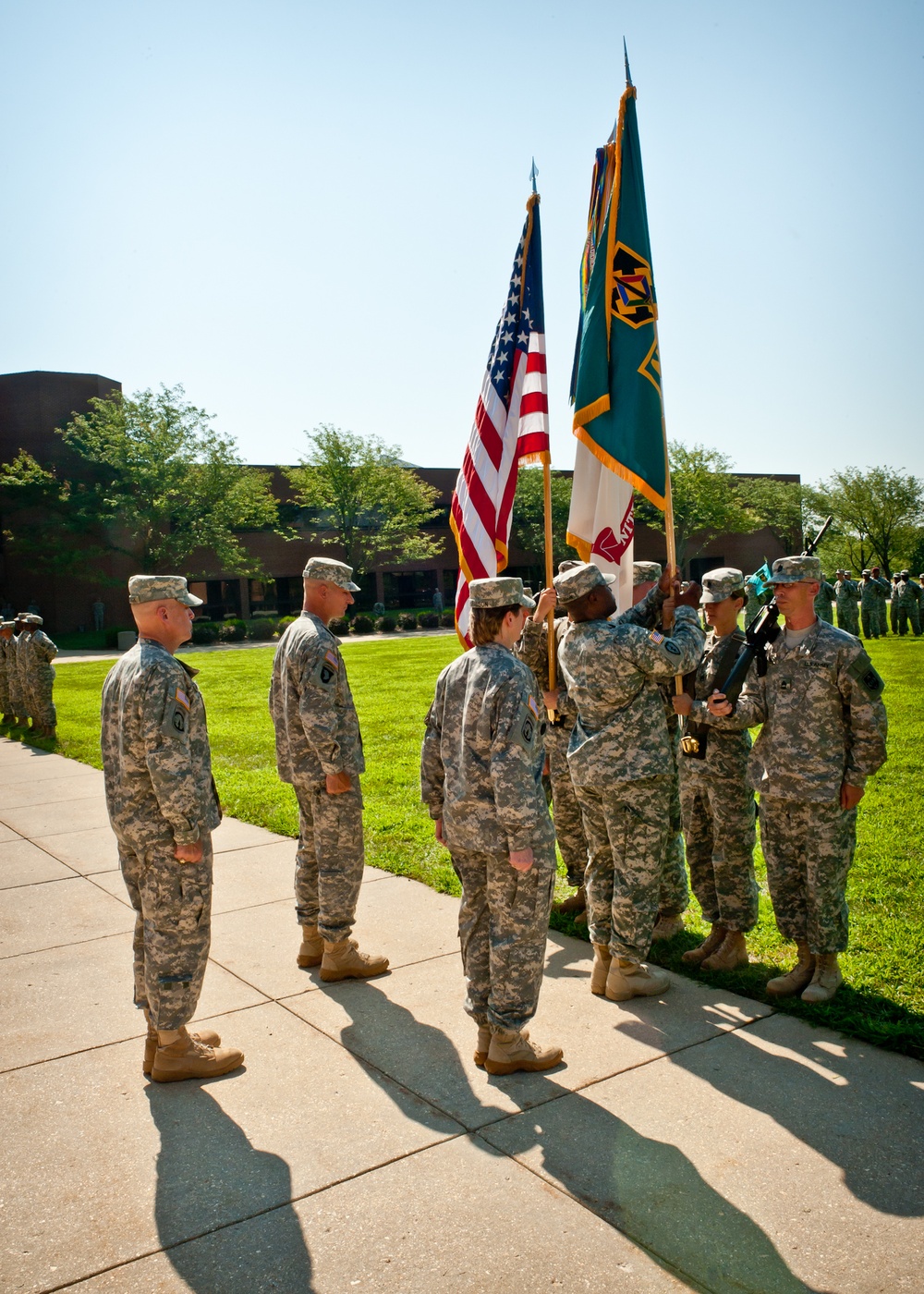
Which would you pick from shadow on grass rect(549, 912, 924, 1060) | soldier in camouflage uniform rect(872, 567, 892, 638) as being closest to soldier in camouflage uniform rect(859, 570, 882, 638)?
soldier in camouflage uniform rect(872, 567, 892, 638)

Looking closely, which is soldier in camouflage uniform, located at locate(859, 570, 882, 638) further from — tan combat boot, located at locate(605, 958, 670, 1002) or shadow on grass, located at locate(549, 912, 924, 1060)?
tan combat boot, located at locate(605, 958, 670, 1002)

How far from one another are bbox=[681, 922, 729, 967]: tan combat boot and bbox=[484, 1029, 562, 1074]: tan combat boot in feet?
4.57

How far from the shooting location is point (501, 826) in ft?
14.0

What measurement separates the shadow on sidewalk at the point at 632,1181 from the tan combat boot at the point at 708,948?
4.86 feet

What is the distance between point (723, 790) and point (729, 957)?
2.96 ft

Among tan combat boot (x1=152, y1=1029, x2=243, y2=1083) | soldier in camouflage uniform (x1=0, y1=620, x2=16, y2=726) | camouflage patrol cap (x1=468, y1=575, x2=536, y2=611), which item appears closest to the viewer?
camouflage patrol cap (x1=468, y1=575, x2=536, y2=611)

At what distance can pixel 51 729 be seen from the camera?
16141 mm

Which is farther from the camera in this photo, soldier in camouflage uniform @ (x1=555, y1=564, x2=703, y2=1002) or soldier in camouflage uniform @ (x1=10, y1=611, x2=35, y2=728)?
soldier in camouflage uniform @ (x1=10, y1=611, x2=35, y2=728)

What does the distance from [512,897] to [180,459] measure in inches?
1725

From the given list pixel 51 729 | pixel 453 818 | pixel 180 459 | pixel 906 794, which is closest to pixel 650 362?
pixel 453 818

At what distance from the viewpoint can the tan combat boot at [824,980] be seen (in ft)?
15.9

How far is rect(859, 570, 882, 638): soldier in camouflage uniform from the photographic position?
25712mm

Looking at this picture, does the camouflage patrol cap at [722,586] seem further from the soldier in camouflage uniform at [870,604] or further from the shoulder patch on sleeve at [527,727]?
the soldier in camouflage uniform at [870,604]

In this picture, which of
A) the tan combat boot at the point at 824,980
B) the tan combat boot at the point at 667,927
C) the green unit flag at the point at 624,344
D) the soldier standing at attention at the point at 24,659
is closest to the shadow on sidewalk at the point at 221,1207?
the tan combat boot at the point at 824,980
